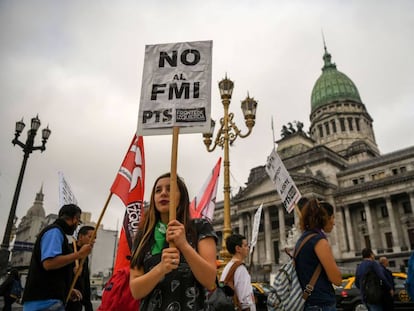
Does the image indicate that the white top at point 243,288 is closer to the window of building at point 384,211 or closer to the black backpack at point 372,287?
the black backpack at point 372,287

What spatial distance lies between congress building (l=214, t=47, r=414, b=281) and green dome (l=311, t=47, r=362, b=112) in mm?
4115

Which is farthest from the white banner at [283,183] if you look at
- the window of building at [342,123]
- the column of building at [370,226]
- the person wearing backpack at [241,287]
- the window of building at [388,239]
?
the window of building at [342,123]

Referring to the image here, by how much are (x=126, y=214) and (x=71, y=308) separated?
158 cm

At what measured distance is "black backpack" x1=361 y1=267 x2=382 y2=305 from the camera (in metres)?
6.08

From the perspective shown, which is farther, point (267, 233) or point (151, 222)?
point (267, 233)

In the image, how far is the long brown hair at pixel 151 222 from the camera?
7.02ft

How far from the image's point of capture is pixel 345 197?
3919 cm

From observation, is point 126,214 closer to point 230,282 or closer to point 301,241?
point 230,282

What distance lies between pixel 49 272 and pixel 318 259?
8.82ft

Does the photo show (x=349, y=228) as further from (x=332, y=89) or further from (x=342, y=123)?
(x=332, y=89)

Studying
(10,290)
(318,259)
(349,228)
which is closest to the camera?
(318,259)

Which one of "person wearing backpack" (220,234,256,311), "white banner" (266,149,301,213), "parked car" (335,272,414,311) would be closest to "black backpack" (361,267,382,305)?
"white banner" (266,149,301,213)

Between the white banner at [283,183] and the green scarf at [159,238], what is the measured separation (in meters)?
3.94

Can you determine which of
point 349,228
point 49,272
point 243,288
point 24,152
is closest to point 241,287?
point 243,288
